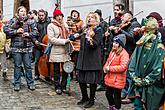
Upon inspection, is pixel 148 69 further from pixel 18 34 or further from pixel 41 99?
pixel 18 34

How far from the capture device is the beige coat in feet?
26.2

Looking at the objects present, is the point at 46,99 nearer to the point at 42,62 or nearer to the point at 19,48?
the point at 19,48

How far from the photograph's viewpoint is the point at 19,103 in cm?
Result: 738

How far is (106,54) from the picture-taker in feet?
26.6

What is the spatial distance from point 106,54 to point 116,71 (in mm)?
1840

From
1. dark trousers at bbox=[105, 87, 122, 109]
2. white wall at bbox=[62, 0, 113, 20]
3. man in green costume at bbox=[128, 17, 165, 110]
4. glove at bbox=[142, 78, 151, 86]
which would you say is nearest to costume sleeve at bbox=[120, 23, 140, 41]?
dark trousers at bbox=[105, 87, 122, 109]

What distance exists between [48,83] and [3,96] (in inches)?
66.1

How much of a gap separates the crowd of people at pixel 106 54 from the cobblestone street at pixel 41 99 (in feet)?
0.68

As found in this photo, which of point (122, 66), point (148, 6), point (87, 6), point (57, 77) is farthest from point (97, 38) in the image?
point (87, 6)

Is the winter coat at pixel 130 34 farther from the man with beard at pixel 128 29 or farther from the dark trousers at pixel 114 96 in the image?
the dark trousers at pixel 114 96

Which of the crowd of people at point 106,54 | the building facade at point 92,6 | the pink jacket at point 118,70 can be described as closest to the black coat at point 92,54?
the crowd of people at point 106,54

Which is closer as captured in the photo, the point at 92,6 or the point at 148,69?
the point at 148,69

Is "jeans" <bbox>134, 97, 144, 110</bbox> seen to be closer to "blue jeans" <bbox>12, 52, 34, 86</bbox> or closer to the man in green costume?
the man in green costume

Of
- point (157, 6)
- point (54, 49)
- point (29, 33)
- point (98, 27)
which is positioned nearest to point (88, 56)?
point (98, 27)
